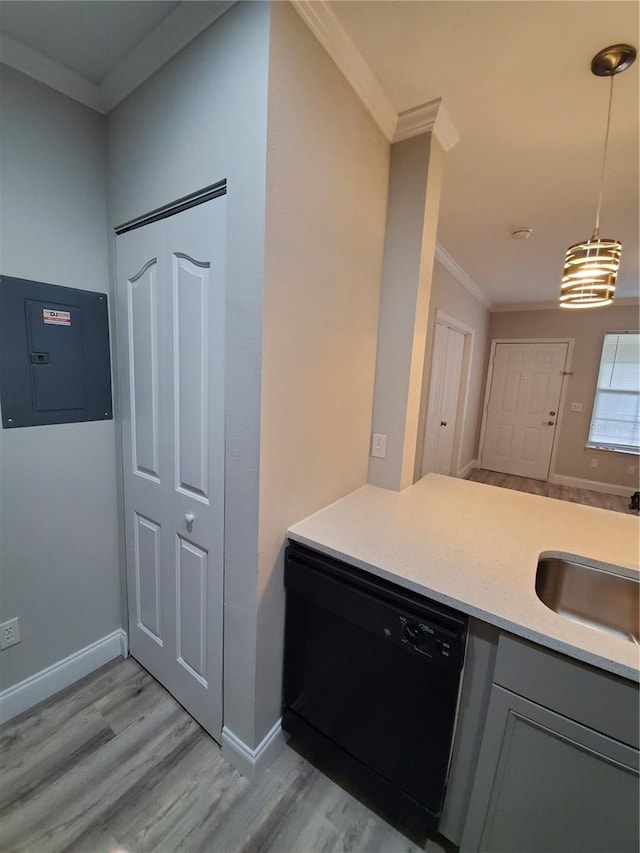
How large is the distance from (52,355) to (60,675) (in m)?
1.40

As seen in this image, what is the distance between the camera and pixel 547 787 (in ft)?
2.90

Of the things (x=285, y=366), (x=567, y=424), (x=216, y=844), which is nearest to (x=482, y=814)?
(x=216, y=844)

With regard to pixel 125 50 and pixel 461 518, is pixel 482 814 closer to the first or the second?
pixel 461 518

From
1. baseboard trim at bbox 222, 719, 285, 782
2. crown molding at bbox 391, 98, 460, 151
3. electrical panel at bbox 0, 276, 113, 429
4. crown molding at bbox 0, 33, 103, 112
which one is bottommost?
baseboard trim at bbox 222, 719, 285, 782

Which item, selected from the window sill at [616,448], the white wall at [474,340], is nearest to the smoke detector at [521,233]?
the white wall at [474,340]

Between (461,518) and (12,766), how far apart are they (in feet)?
6.30

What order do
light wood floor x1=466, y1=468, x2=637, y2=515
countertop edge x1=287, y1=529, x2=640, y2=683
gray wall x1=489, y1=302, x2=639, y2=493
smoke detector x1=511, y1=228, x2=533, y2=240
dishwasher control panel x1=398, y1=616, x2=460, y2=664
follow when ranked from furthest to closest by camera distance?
gray wall x1=489, y1=302, x2=639, y2=493, light wood floor x1=466, y1=468, x2=637, y2=515, smoke detector x1=511, y1=228, x2=533, y2=240, dishwasher control panel x1=398, y1=616, x2=460, y2=664, countertop edge x1=287, y1=529, x2=640, y2=683

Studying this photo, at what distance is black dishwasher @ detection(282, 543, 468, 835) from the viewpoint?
993 millimetres

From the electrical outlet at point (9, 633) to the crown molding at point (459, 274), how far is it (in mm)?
3598

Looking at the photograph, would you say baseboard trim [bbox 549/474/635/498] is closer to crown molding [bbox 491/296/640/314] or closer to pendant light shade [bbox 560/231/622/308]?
crown molding [bbox 491/296/640/314]

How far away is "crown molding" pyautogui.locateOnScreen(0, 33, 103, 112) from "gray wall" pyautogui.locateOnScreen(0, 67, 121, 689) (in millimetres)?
28

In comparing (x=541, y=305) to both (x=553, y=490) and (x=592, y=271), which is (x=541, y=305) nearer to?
(x=553, y=490)

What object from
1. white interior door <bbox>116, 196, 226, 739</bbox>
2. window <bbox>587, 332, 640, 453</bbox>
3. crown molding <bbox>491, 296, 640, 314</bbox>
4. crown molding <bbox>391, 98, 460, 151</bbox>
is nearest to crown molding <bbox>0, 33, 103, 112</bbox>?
white interior door <bbox>116, 196, 226, 739</bbox>

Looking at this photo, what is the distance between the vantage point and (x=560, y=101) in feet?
4.57
